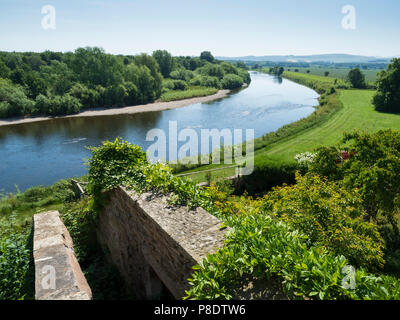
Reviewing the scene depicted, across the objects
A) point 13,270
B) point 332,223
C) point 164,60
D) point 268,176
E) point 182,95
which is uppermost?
point 164,60

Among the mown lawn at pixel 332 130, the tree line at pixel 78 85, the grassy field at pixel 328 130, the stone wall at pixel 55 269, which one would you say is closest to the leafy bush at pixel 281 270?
the stone wall at pixel 55 269

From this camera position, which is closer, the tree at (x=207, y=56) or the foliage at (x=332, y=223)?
the foliage at (x=332, y=223)

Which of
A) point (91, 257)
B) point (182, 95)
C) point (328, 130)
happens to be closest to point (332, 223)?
point (91, 257)

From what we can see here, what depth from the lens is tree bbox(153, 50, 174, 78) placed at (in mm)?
92688

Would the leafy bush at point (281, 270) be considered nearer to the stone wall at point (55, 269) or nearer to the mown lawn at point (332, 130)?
the stone wall at point (55, 269)

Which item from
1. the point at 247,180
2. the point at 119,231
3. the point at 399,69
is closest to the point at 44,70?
the point at 247,180

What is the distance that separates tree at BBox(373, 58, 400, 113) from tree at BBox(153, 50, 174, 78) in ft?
216

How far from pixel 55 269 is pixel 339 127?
129ft

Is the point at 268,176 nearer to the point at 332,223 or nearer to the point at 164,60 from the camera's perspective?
the point at 332,223

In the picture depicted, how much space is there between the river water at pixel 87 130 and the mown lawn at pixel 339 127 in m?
6.39

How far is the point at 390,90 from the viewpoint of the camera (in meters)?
46.2

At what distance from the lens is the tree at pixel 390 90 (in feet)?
149

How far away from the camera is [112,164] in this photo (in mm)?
7652

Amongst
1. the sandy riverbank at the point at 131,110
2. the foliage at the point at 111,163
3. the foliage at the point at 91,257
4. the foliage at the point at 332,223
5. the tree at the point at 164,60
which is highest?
the tree at the point at 164,60
